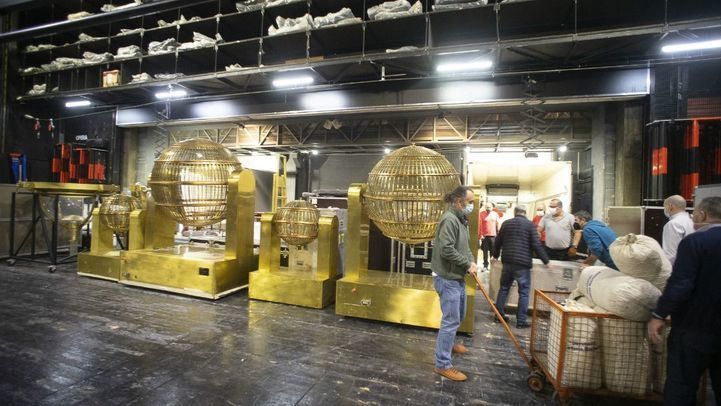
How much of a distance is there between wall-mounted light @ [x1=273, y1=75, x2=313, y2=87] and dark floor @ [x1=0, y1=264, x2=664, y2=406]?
195 inches

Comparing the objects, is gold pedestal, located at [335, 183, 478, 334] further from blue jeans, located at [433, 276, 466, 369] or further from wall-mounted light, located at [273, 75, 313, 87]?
wall-mounted light, located at [273, 75, 313, 87]

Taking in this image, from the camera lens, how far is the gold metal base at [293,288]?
4754 millimetres

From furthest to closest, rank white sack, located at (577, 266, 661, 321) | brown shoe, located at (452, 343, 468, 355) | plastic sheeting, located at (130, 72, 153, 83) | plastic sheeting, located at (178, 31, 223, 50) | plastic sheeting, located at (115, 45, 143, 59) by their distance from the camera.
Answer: plastic sheeting, located at (115, 45, 143, 59)
plastic sheeting, located at (130, 72, 153, 83)
plastic sheeting, located at (178, 31, 223, 50)
brown shoe, located at (452, 343, 468, 355)
white sack, located at (577, 266, 661, 321)

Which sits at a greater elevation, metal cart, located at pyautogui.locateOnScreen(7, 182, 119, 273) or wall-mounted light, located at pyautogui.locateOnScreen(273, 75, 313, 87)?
wall-mounted light, located at pyautogui.locateOnScreen(273, 75, 313, 87)

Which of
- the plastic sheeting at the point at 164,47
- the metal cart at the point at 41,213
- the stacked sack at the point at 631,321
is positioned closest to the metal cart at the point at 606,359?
the stacked sack at the point at 631,321

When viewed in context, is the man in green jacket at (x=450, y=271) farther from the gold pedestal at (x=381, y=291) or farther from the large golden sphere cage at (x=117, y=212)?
the large golden sphere cage at (x=117, y=212)

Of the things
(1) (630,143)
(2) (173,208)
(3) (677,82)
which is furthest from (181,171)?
(3) (677,82)

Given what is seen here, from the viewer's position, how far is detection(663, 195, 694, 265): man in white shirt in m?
4.10

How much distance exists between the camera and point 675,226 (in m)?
4.15

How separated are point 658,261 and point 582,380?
3.51ft

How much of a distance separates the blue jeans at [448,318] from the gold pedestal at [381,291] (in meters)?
0.93

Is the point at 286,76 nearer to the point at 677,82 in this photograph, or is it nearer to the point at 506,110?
the point at 506,110

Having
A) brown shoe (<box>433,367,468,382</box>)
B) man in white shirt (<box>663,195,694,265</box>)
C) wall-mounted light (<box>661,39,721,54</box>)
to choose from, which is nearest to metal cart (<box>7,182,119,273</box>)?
brown shoe (<box>433,367,468,382</box>)

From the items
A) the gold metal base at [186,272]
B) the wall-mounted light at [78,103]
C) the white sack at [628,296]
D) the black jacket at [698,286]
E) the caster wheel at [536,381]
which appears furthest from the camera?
the wall-mounted light at [78,103]
